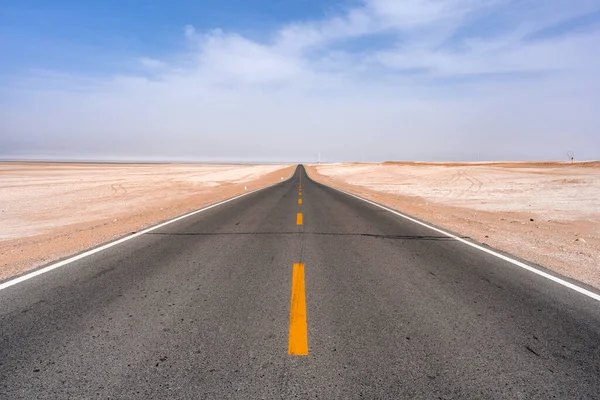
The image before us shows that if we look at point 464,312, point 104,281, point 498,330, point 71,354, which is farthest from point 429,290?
point 104,281

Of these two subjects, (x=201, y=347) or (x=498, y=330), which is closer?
(x=201, y=347)

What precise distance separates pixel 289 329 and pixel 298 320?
9.3 inches

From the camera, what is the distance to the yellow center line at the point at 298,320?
122 inches

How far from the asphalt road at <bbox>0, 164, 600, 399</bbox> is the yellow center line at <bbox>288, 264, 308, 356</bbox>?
53 mm

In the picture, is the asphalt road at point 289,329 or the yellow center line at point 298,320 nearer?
the asphalt road at point 289,329

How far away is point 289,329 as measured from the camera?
11.3 ft

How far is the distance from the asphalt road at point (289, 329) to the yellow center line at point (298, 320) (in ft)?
0.17

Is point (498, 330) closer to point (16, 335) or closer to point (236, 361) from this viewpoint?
point (236, 361)

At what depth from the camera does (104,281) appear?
16.3 ft

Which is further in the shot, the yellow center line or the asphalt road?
the yellow center line

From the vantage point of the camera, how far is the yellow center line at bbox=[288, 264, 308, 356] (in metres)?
3.10

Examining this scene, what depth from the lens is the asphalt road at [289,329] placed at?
2.62 metres

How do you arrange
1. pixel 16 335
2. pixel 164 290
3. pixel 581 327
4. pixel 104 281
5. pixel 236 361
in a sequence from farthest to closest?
pixel 104 281, pixel 164 290, pixel 581 327, pixel 16 335, pixel 236 361

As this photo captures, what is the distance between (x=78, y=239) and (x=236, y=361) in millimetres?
7078
